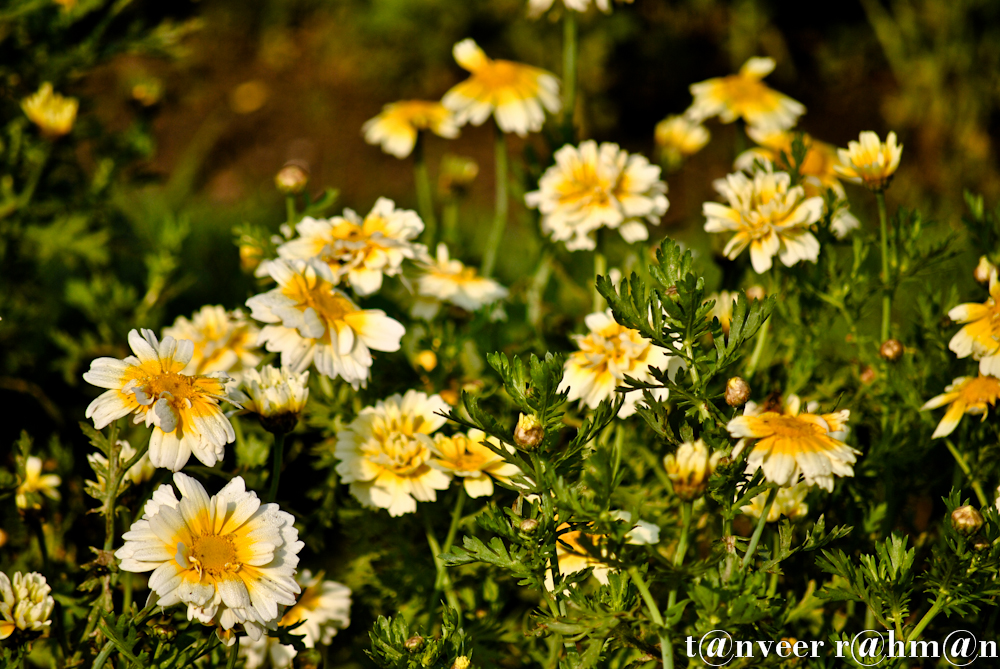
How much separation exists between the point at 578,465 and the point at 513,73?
1139mm

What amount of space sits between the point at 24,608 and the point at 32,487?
255 millimetres

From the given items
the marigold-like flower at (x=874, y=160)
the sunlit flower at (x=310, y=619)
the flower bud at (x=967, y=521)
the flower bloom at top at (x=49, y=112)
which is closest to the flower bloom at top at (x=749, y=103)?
the marigold-like flower at (x=874, y=160)

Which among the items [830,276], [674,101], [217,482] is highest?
[830,276]

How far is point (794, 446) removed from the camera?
103cm

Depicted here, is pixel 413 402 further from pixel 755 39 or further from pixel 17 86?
pixel 755 39

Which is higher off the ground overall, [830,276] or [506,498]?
[830,276]

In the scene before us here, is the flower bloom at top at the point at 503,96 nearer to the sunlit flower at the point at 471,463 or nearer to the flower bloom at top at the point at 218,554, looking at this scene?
the sunlit flower at the point at 471,463

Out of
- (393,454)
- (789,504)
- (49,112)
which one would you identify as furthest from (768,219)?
(49,112)

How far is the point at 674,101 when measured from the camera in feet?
16.4

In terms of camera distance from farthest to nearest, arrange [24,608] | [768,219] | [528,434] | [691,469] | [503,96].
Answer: [503,96] → [768,219] → [24,608] → [528,434] → [691,469]

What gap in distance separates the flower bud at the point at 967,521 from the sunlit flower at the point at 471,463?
563 millimetres

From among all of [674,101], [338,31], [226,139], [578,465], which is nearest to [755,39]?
[674,101]

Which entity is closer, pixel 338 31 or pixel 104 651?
pixel 104 651

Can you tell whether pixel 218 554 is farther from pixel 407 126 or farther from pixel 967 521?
pixel 407 126
